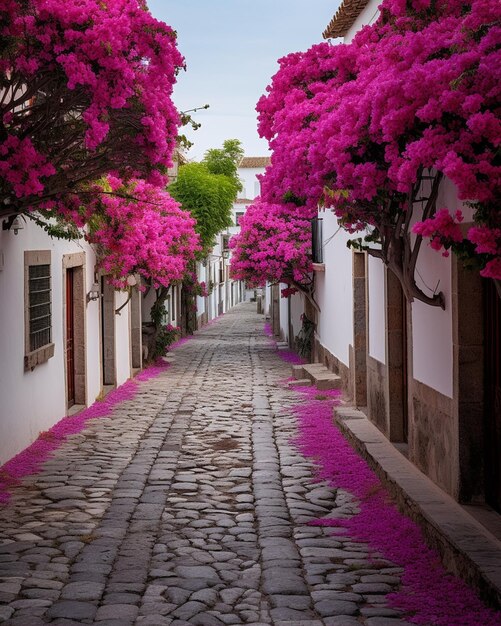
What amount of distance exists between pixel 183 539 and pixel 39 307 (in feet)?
17.9

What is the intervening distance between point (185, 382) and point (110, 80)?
11703 millimetres

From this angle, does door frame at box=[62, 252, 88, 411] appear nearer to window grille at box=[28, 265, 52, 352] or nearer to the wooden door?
window grille at box=[28, 265, 52, 352]

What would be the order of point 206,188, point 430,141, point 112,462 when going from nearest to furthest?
point 430,141, point 112,462, point 206,188

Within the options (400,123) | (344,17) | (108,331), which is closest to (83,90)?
(400,123)

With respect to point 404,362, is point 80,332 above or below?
above

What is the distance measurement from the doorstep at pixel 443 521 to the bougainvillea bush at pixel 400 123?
63.6 inches

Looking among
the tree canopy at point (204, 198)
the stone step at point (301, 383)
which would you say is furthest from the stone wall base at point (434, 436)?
the tree canopy at point (204, 198)

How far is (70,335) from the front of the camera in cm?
1459

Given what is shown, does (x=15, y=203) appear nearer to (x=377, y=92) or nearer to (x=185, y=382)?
(x=377, y=92)

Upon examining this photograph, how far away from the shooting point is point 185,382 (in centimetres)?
1894

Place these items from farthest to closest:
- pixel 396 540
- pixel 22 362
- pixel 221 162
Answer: pixel 221 162
pixel 22 362
pixel 396 540

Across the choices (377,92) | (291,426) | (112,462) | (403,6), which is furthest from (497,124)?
(291,426)

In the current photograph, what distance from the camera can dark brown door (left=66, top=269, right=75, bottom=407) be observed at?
47.4 feet

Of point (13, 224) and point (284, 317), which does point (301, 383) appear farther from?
point (284, 317)
